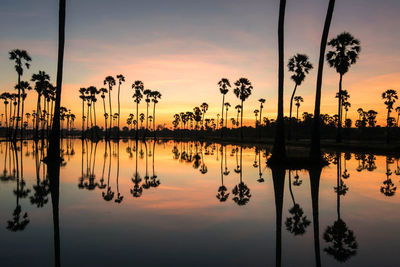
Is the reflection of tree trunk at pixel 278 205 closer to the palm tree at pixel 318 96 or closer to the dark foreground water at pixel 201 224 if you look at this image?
the dark foreground water at pixel 201 224

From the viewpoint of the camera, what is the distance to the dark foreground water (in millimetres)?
5152

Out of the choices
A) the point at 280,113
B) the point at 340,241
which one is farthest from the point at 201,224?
the point at 280,113

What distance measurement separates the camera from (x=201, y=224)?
23.4ft

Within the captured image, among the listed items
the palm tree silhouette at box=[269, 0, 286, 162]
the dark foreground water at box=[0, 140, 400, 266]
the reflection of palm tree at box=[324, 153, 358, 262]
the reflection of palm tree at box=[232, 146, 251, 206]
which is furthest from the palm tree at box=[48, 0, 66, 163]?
the reflection of palm tree at box=[324, 153, 358, 262]

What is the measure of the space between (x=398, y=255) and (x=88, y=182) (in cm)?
1185

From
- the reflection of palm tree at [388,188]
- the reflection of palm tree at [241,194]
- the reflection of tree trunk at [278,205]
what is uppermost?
the reflection of palm tree at [388,188]

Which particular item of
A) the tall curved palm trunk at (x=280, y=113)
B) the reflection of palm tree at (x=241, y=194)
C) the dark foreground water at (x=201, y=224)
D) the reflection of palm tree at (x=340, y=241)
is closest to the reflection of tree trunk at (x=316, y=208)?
the dark foreground water at (x=201, y=224)

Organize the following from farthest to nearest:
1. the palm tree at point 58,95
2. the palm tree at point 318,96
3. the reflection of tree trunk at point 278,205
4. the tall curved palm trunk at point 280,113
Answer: the palm tree at point 58,95 → the tall curved palm trunk at point 280,113 → the palm tree at point 318,96 → the reflection of tree trunk at point 278,205

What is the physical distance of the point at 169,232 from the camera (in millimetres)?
6504

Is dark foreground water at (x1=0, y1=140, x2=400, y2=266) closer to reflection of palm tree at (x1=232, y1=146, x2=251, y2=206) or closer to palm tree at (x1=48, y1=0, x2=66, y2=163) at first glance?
reflection of palm tree at (x1=232, y1=146, x2=251, y2=206)

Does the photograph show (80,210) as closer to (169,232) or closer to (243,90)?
(169,232)

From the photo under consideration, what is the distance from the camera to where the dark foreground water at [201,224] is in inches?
203

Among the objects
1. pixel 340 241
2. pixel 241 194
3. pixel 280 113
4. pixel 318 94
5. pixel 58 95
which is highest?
pixel 318 94

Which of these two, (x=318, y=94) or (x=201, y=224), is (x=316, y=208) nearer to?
(x=201, y=224)
